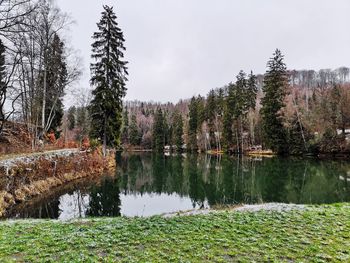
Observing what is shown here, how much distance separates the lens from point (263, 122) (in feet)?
138

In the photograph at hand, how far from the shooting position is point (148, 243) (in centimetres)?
547

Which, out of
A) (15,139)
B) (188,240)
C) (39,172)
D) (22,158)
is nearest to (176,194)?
(39,172)

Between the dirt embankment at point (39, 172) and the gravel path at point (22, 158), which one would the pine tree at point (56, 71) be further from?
the dirt embankment at point (39, 172)

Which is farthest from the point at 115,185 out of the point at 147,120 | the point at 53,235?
the point at 147,120

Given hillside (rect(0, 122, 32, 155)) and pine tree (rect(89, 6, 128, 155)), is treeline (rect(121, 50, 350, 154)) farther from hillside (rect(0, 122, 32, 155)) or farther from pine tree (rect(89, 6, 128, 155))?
hillside (rect(0, 122, 32, 155))

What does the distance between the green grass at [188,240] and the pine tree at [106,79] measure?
1870cm

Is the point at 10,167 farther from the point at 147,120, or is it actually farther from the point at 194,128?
the point at 147,120

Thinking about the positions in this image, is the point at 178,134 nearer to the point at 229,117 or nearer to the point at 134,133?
the point at 134,133

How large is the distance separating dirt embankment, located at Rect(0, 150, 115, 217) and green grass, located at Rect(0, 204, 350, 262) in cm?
553

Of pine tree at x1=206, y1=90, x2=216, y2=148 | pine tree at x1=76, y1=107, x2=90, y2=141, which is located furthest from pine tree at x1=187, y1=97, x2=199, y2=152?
pine tree at x1=76, y1=107, x2=90, y2=141

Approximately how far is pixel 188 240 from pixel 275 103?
3769cm

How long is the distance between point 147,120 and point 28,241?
86.6m

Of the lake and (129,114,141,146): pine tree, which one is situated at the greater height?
(129,114,141,146): pine tree

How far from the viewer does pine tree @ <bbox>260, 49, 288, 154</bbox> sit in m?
39.9
